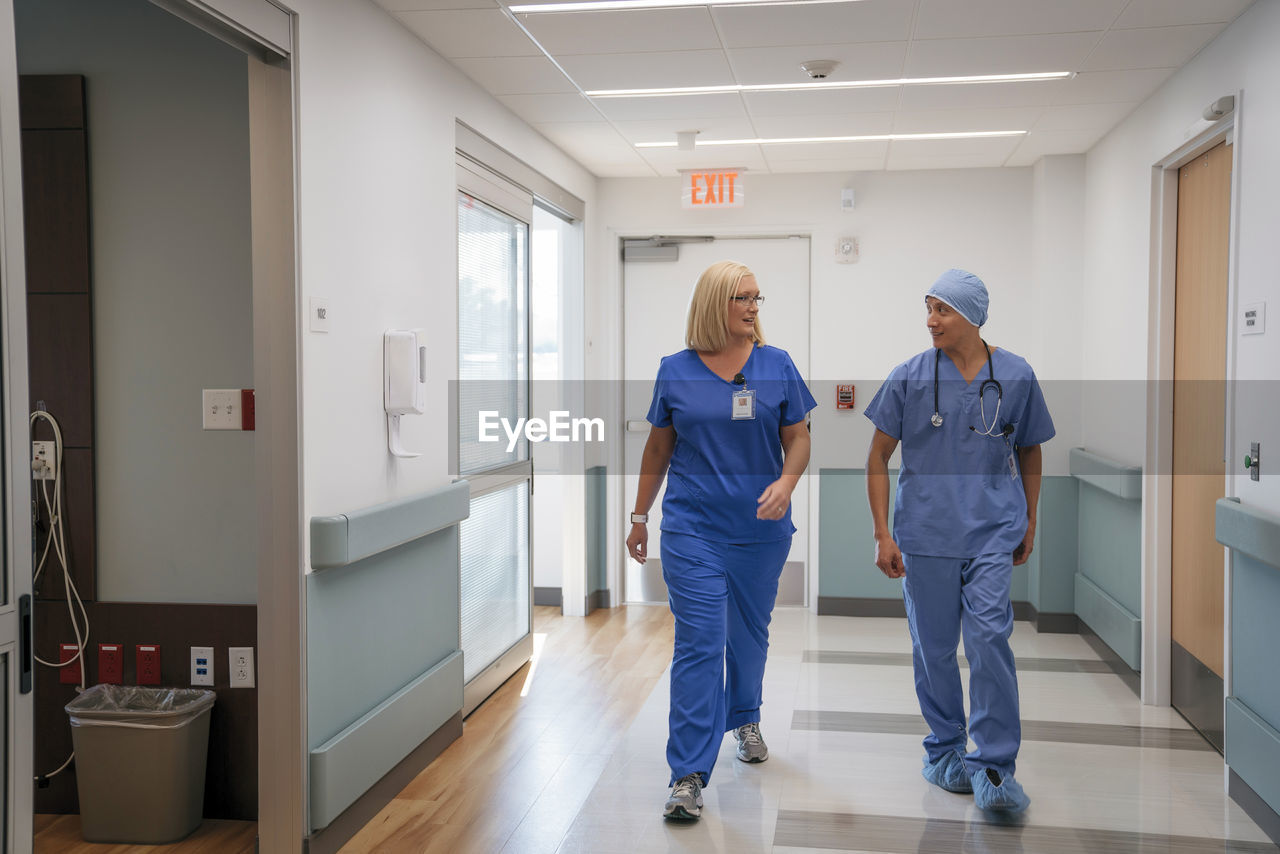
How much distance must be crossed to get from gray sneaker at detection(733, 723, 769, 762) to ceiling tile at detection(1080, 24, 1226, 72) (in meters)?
2.50

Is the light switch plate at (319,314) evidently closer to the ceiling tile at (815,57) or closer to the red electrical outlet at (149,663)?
the red electrical outlet at (149,663)

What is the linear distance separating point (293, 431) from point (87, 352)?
31.8 inches

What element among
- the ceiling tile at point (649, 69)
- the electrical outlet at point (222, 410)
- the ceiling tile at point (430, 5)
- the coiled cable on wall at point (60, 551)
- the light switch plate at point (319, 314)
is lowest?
the coiled cable on wall at point (60, 551)

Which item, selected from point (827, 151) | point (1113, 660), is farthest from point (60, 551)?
point (1113, 660)

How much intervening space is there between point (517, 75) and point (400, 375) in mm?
1370

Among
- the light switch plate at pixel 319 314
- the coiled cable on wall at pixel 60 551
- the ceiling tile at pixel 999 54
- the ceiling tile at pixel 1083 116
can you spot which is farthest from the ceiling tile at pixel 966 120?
the coiled cable on wall at pixel 60 551

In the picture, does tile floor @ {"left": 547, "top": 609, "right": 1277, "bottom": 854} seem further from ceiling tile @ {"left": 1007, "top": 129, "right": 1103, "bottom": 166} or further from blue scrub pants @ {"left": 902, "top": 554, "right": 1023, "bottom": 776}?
ceiling tile @ {"left": 1007, "top": 129, "right": 1103, "bottom": 166}

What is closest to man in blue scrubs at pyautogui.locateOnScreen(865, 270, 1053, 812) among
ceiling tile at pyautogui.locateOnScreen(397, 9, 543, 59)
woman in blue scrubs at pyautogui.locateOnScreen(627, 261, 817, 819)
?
woman in blue scrubs at pyautogui.locateOnScreen(627, 261, 817, 819)

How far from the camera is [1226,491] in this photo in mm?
3217

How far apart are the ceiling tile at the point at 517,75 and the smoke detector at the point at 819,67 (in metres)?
0.88

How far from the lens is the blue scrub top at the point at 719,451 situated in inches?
120

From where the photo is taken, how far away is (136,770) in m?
2.78

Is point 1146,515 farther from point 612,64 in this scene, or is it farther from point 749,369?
point 612,64

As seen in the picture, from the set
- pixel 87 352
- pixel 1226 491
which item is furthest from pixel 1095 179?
pixel 87 352
